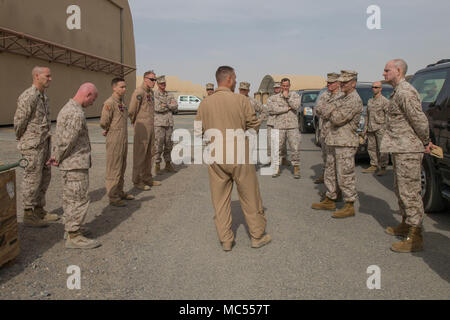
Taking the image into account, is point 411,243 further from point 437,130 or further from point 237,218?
point 237,218

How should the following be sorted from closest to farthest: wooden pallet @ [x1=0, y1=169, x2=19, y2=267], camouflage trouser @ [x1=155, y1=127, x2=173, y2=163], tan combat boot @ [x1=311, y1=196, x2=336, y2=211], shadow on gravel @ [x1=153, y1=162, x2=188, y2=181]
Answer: wooden pallet @ [x1=0, y1=169, x2=19, y2=267] → tan combat boot @ [x1=311, y1=196, x2=336, y2=211] → shadow on gravel @ [x1=153, y1=162, x2=188, y2=181] → camouflage trouser @ [x1=155, y1=127, x2=173, y2=163]

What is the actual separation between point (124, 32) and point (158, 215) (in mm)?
27806

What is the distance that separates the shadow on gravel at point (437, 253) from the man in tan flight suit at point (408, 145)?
133 millimetres

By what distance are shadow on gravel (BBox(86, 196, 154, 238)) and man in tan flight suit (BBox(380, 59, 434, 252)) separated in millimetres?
3373

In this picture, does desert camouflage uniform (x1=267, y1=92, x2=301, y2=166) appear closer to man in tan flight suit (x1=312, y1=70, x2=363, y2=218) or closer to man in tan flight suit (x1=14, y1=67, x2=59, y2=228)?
man in tan flight suit (x1=312, y1=70, x2=363, y2=218)

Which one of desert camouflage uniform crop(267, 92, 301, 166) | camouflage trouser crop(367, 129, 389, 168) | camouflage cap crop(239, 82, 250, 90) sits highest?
camouflage cap crop(239, 82, 250, 90)

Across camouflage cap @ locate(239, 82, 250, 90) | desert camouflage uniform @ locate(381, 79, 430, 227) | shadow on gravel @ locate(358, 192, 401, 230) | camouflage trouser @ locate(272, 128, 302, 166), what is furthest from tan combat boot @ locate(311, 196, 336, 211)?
camouflage cap @ locate(239, 82, 250, 90)

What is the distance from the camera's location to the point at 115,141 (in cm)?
580

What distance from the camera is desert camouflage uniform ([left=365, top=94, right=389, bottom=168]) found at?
7.96m

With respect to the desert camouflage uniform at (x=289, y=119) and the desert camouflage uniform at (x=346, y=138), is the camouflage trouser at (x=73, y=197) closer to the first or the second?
the desert camouflage uniform at (x=346, y=138)

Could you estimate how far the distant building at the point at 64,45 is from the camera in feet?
58.0

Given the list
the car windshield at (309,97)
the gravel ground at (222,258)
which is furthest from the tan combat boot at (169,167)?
the car windshield at (309,97)

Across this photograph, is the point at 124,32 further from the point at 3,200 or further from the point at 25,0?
the point at 3,200

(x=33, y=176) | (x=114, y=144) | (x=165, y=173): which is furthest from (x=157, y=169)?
(x=33, y=176)
